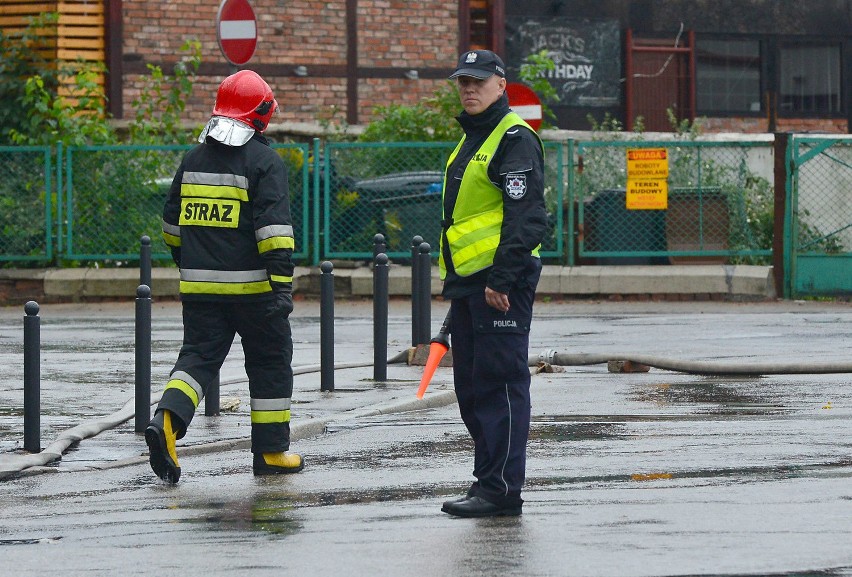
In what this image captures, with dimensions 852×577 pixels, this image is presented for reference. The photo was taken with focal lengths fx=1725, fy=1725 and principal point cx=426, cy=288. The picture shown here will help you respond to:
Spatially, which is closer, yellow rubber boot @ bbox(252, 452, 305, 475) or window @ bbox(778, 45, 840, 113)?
yellow rubber boot @ bbox(252, 452, 305, 475)

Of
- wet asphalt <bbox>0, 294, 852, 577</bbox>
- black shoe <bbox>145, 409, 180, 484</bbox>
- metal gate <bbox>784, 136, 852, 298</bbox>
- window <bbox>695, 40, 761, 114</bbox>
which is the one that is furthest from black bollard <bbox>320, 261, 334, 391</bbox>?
window <bbox>695, 40, 761, 114</bbox>

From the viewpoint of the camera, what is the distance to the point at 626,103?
31.5 metres

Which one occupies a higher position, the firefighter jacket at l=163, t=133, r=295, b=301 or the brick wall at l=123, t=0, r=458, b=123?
the brick wall at l=123, t=0, r=458, b=123

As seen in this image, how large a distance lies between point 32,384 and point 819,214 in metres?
13.3

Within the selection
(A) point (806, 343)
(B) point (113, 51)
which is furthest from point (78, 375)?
(B) point (113, 51)

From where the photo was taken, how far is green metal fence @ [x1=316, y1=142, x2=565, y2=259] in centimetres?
2041

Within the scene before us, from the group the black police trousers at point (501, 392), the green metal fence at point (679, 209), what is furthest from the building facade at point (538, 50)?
the black police trousers at point (501, 392)

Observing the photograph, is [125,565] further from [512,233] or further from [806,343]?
[806,343]

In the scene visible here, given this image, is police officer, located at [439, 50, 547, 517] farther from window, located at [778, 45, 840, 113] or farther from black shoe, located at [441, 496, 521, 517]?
window, located at [778, 45, 840, 113]

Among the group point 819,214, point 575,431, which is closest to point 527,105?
point 819,214

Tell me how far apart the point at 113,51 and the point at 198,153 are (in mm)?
17272

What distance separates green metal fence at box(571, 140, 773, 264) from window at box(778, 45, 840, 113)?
1333 centimetres

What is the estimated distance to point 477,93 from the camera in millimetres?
6945

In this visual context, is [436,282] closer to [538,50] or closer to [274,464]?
[538,50]
